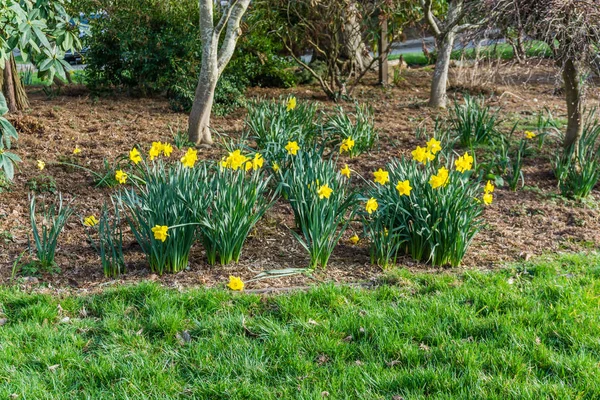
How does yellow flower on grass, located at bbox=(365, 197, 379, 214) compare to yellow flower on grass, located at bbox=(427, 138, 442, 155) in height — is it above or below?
below

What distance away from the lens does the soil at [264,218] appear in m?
4.97

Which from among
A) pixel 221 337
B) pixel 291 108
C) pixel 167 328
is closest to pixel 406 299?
pixel 221 337

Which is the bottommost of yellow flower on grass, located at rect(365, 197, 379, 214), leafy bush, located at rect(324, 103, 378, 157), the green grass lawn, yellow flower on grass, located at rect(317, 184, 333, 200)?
the green grass lawn

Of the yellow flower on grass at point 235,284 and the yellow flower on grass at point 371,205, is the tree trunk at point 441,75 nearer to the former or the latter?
the yellow flower on grass at point 371,205

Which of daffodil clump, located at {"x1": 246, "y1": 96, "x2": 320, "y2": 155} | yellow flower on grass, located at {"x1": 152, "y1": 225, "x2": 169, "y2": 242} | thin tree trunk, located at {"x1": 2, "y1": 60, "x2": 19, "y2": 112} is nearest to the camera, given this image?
yellow flower on grass, located at {"x1": 152, "y1": 225, "x2": 169, "y2": 242}

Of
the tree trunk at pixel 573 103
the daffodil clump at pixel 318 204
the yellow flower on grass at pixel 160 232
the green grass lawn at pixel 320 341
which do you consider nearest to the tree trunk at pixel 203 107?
the daffodil clump at pixel 318 204

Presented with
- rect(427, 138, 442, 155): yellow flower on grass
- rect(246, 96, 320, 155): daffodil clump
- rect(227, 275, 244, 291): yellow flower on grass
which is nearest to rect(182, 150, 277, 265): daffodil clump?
rect(227, 275, 244, 291): yellow flower on grass

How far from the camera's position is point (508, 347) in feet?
12.2

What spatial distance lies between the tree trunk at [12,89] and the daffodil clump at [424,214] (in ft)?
17.5

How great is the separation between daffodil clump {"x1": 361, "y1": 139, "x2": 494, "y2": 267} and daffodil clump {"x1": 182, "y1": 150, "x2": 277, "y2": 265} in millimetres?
829

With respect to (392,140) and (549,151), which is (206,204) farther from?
(549,151)

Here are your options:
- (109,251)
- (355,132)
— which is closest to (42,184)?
(109,251)

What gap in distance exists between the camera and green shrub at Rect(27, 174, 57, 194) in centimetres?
641

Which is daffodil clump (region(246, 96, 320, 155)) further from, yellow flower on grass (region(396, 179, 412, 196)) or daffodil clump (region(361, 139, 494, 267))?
yellow flower on grass (region(396, 179, 412, 196))
